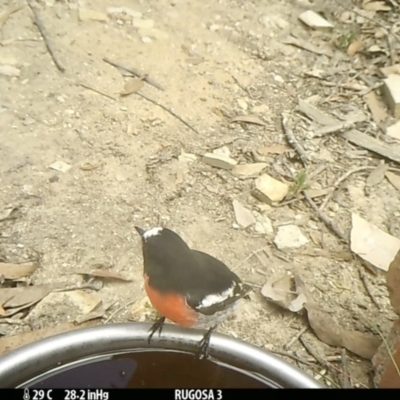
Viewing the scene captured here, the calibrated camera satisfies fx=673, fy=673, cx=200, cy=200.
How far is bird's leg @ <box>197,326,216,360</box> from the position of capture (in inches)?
62.0

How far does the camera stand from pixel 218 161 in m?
2.65

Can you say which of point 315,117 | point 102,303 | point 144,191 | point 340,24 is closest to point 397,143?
point 315,117

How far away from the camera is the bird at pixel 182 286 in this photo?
159 centimetres

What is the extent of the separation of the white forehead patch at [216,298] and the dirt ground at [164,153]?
0.43 meters

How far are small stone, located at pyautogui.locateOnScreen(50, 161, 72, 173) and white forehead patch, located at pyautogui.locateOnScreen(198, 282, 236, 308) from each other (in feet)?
3.56

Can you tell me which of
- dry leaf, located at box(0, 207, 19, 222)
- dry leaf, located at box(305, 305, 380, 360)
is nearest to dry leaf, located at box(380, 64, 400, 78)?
dry leaf, located at box(305, 305, 380, 360)

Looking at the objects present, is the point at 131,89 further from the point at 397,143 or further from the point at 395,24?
the point at 395,24

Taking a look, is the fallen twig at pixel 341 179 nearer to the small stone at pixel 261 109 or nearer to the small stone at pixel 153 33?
the small stone at pixel 261 109

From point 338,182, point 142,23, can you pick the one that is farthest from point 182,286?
point 142,23

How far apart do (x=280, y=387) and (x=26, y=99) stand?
5.84 ft

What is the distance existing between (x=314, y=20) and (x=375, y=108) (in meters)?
0.69

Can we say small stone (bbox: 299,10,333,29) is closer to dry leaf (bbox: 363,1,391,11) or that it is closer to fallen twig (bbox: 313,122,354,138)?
dry leaf (bbox: 363,1,391,11)

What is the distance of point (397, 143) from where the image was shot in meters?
2.90

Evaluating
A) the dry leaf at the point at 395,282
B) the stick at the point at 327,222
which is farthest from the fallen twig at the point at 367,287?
the dry leaf at the point at 395,282
